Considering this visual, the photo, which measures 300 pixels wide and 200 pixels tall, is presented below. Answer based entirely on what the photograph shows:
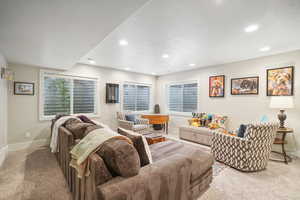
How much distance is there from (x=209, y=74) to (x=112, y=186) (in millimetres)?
4827

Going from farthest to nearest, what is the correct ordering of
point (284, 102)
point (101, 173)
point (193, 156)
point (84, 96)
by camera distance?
point (84, 96)
point (284, 102)
point (193, 156)
point (101, 173)

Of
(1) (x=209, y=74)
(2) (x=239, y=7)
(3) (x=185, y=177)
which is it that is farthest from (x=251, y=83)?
(3) (x=185, y=177)

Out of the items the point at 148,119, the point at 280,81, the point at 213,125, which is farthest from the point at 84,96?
the point at 280,81

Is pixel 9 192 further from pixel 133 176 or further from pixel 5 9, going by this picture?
pixel 5 9

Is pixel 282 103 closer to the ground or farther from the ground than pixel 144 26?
closer to the ground

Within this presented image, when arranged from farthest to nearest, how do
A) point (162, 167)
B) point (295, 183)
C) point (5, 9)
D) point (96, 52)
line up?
point (96, 52) → point (295, 183) → point (5, 9) → point (162, 167)

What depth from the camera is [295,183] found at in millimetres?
2189

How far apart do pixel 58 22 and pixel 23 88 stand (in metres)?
3.15

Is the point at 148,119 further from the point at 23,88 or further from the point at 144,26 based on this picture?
the point at 23,88

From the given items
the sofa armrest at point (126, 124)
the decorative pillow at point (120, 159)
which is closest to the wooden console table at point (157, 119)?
the sofa armrest at point (126, 124)

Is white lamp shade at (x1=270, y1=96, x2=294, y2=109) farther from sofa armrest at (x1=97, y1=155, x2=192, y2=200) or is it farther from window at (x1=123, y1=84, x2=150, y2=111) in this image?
window at (x1=123, y1=84, x2=150, y2=111)

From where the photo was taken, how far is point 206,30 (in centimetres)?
237

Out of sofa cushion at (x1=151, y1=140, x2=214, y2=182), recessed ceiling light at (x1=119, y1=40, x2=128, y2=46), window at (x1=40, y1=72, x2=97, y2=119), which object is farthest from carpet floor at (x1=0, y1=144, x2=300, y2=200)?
recessed ceiling light at (x1=119, y1=40, x2=128, y2=46)

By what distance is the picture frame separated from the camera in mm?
3626
